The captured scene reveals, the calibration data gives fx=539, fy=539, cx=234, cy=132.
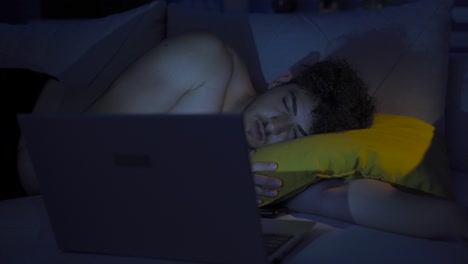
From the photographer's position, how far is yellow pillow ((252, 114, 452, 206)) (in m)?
1.21

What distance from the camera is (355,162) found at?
1.24m

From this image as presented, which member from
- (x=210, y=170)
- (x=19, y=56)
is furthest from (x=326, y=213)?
(x=19, y=56)

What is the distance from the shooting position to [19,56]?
195 cm

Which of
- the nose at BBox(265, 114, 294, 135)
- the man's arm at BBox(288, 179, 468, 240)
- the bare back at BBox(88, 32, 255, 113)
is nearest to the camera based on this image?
the man's arm at BBox(288, 179, 468, 240)

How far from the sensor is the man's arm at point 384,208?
1.06 meters

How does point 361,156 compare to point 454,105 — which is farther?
point 454,105

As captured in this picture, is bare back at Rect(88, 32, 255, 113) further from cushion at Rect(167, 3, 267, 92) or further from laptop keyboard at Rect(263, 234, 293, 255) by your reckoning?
laptop keyboard at Rect(263, 234, 293, 255)

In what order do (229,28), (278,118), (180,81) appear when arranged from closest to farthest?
(278,118)
(180,81)
(229,28)

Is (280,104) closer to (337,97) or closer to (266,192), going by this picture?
(337,97)

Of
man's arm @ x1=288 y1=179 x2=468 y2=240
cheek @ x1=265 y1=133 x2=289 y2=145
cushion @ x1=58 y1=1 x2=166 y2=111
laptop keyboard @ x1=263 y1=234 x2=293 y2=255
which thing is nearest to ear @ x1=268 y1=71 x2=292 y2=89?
cheek @ x1=265 y1=133 x2=289 y2=145

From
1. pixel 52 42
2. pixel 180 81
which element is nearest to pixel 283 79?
pixel 180 81

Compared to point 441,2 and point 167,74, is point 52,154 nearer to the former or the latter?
point 167,74

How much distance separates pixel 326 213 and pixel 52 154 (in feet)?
2.07

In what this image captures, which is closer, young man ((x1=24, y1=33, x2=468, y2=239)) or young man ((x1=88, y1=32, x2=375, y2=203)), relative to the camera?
young man ((x1=24, y1=33, x2=468, y2=239))
